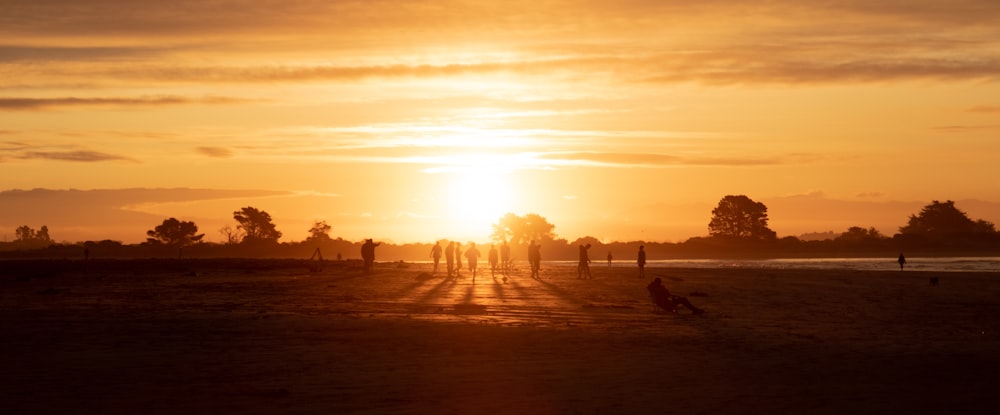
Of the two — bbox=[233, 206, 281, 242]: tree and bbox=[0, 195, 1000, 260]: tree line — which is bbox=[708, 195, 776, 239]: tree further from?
bbox=[233, 206, 281, 242]: tree

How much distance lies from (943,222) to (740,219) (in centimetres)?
2863

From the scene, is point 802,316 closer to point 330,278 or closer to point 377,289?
point 377,289

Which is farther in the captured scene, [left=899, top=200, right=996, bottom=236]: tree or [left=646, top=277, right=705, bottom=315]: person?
[left=899, top=200, right=996, bottom=236]: tree

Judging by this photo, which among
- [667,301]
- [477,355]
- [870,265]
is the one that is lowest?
[477,355]

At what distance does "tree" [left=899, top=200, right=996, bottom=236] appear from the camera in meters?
140

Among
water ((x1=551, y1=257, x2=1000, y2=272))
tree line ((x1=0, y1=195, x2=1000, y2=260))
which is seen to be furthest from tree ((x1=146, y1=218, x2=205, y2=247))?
water ((x1=551, y1=257, x2=1000, y2=272))

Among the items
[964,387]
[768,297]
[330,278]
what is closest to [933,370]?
[964,387]

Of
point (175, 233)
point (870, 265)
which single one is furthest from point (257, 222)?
point (870, 265)

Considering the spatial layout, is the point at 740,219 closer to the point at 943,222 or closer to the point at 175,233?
the point at 943,222

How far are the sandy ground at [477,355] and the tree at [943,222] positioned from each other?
113 meters

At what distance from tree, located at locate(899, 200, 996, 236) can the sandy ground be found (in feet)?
370

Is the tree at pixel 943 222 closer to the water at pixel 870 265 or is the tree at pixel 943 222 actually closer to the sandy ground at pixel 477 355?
the water at pixel 870 265

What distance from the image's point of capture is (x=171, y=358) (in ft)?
59.6

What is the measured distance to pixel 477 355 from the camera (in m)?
19.4
